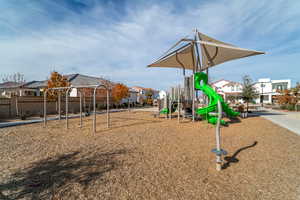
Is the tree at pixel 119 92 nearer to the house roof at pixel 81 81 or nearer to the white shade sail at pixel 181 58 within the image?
the house roof at pixel 81 81

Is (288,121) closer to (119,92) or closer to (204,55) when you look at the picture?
(204,55)

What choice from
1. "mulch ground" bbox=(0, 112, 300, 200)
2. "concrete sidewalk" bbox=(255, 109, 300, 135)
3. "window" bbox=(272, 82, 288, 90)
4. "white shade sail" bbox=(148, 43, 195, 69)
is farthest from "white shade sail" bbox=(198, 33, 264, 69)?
"window" bbox=(272, 82, 288, 90)

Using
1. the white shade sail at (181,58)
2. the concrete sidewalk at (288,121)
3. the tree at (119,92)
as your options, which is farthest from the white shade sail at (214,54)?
the tree at (119,92)

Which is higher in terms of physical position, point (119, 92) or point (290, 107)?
point (119, 92)

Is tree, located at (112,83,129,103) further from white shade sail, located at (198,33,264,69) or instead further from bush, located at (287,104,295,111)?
bush, located at (287,104,295,111)

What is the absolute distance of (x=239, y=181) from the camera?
9.39 feet

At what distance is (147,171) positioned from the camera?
10.5 feet

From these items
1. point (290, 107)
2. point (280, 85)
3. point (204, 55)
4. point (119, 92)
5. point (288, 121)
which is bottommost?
point (288, 121)

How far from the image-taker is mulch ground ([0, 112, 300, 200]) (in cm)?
251

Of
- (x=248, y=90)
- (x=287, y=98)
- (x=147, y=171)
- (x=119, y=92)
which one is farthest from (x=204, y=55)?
(x=287, y=98)

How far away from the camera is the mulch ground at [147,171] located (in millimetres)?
2514

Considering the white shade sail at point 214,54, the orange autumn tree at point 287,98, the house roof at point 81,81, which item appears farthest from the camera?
the house roof at point 81,81

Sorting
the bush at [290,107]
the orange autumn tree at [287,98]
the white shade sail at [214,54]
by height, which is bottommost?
the bush at [290,107]

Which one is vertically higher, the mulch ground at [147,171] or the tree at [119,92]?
the tree at [119,92]
